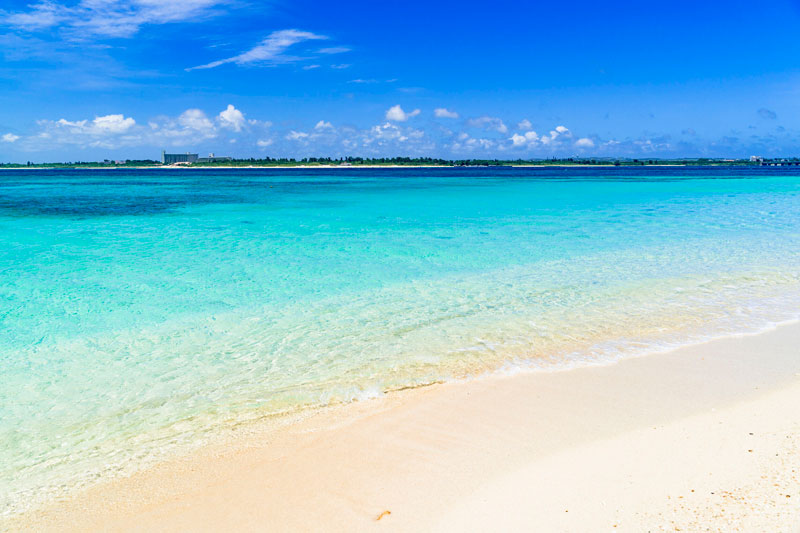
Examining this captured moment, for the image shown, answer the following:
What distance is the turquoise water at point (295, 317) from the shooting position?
503 cm

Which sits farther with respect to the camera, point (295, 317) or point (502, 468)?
point (295, 317)

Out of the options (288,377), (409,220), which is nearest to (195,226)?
(409,220)

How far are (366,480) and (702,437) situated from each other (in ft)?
9.00

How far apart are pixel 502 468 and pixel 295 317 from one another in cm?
475

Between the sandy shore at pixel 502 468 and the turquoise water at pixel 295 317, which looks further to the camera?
the turquoise water at pixel 295 317

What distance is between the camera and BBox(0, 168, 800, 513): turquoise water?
5.03m

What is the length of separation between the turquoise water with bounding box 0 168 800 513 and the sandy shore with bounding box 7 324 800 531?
531mm

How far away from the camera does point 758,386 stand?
5.30 metres

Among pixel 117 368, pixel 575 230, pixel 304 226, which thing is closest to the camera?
pixel 117 368

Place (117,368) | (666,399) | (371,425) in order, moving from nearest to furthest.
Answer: (371,425) < (666,399) < (117,368)

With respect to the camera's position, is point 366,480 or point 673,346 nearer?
point 366,480

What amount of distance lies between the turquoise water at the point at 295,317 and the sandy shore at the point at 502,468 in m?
0.53

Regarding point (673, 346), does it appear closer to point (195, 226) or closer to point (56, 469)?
point (56, 469)

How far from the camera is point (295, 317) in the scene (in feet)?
26.2
